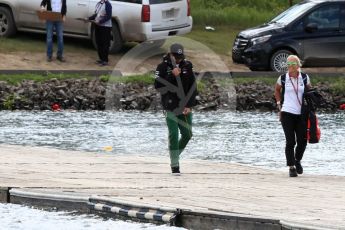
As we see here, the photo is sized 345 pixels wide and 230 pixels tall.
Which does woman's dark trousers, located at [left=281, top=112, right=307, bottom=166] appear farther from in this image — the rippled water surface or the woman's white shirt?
the rippled water surface

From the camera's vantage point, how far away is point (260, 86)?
3228cm

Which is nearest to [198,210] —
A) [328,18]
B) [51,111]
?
[51,111]

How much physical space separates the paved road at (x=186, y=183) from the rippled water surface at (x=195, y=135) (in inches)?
68.9

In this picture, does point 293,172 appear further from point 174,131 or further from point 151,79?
point 151,79

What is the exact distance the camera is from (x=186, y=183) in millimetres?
16688

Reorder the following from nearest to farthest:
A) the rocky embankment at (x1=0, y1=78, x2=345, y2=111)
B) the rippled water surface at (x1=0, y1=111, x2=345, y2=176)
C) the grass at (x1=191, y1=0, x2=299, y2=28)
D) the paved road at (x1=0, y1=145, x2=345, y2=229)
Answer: the paved road at (x1=0, y1=145, x2=345, y2=229)
the rippled water surface at (x1=0, y1=111, x2=345, y2=176)
the rocky embankment at (x1=0, y1=78, x2=345, y2=111)
the grass at (x1=191, y1=0, x2=299, y2=28)

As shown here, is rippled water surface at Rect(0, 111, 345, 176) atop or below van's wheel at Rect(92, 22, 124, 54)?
below

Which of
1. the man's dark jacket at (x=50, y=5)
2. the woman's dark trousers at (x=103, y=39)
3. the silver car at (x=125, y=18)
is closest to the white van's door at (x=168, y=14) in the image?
the silver car at (x=125, y=18)

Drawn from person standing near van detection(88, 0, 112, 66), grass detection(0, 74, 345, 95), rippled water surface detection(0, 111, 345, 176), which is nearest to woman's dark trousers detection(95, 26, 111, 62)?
person standing near van detection(88, 0, 112, 66)

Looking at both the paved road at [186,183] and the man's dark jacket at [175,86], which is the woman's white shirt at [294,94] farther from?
the man's dark jacket at [175,86]

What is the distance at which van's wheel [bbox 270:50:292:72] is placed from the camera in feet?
110

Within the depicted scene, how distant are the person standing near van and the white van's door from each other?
4.54ft

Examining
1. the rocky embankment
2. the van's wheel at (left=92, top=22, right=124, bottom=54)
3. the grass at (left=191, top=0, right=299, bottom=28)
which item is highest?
the van's wheel at (left=92, top=22, right=124, bottom=54)

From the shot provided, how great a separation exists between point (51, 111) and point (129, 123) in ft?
10.6
